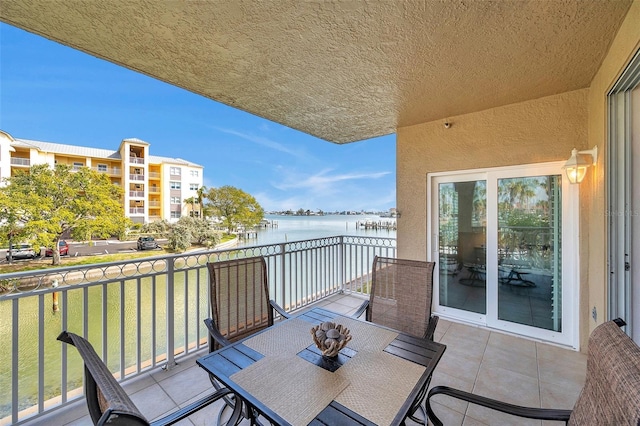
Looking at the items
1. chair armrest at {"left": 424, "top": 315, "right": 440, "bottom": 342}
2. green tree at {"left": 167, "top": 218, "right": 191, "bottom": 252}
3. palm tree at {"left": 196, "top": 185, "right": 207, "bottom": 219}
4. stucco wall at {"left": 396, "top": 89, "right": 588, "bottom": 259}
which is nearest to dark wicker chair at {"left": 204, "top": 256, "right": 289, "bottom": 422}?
chair armrest at {"left": 424, "top": 315, "right": 440, "bottom": 342}

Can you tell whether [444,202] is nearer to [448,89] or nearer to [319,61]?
[448,89]

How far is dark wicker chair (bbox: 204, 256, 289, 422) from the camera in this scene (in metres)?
1.95

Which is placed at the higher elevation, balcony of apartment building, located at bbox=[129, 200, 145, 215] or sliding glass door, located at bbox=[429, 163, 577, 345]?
balcony of apartment building, located at bbox=[129, 200, 145, 215]

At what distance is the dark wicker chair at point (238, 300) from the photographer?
1.95 m

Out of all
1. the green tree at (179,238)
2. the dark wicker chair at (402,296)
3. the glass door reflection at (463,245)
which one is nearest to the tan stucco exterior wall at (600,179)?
the glass door reflection at (463,245)

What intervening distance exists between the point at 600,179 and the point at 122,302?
451 centimetres

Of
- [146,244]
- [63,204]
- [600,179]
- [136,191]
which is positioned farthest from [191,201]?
[600,179]

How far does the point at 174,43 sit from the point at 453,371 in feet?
12.7

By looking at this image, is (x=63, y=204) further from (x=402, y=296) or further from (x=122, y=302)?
(x=402, y=296)

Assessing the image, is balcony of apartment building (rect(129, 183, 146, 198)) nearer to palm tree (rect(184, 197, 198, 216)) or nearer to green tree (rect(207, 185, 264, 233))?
palm tree (rect(184, 197, 198, 216))

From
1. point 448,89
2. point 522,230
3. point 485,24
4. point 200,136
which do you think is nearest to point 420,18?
point 485,24

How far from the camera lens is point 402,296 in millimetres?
2152

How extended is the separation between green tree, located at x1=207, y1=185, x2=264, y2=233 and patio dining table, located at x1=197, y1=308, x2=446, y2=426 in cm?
1839

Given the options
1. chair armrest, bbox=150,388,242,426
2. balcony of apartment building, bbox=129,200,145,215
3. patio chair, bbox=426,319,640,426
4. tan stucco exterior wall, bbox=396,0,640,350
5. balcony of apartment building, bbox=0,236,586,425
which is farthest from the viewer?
balcony of apartment building, bbox=129,200,145,215
